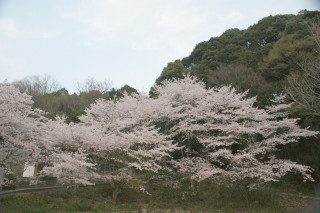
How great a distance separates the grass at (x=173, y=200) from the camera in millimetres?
8094

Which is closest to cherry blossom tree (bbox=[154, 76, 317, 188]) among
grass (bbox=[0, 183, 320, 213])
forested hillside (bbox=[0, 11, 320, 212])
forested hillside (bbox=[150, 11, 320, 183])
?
forested hillside (bbox=[0, 11, 320, 212])

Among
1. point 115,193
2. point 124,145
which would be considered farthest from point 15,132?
point 115,193

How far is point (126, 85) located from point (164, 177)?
49.4 feet

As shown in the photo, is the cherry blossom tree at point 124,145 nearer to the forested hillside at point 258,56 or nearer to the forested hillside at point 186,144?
the forested hillside at point 186,144

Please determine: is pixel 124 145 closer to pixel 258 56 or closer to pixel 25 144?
pixel 25 144

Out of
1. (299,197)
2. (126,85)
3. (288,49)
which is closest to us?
(299,197)

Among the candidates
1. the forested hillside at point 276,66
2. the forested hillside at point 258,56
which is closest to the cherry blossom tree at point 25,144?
the forested hillside at point 276,66

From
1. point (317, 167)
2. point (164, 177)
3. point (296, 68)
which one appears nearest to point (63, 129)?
point (164, 177)

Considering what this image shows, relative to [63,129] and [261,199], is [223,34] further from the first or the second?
[63,129]

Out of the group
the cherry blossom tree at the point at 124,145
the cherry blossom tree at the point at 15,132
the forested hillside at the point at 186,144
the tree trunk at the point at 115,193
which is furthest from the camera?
the tree trunk at the point at 115,193

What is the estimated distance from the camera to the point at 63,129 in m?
8.80

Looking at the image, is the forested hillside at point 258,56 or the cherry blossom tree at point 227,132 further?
the forested hillside at point 258,56

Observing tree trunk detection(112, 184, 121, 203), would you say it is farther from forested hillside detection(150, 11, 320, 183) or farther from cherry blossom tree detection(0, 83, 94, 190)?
forested hillside detection(150, 11, 320, 183)

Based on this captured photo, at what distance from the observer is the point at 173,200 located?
9641 mm
